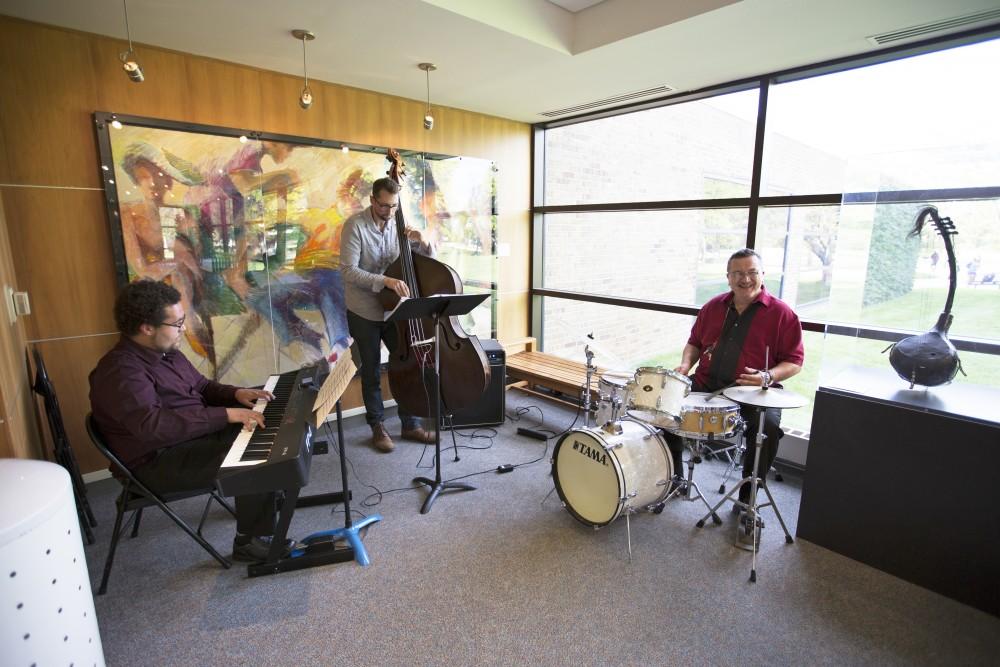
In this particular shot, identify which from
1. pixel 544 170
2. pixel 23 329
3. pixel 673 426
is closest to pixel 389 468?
pixel 673 426

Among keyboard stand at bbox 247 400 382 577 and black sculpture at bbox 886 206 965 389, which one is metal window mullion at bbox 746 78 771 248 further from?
keyboard stand at bbox 247 400 382 577

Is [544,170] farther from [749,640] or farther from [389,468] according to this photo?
[749,640]

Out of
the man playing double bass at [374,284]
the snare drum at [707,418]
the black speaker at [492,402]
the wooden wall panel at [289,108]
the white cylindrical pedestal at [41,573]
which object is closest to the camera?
the white cylindrical pedestal at [41,573]

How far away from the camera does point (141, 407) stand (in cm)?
192

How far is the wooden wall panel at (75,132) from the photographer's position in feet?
8.14

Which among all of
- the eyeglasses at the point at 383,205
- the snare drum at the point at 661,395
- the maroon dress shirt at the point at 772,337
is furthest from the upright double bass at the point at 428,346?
the maroon dress shirt at the point at 772,337

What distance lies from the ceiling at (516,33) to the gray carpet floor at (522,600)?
2503mm

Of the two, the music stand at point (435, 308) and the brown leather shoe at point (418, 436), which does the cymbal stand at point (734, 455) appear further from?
the brown leather shoe at point (418, 436)

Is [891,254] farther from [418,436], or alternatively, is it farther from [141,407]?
[141,407]

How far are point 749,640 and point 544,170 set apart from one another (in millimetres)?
4060

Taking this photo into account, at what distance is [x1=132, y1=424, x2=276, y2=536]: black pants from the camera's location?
6.64ft

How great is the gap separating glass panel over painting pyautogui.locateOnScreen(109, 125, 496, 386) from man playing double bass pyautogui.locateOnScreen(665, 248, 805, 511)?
2.43m

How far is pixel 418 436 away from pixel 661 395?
1.89 metres

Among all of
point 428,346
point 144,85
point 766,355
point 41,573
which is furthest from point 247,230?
point 766,355
